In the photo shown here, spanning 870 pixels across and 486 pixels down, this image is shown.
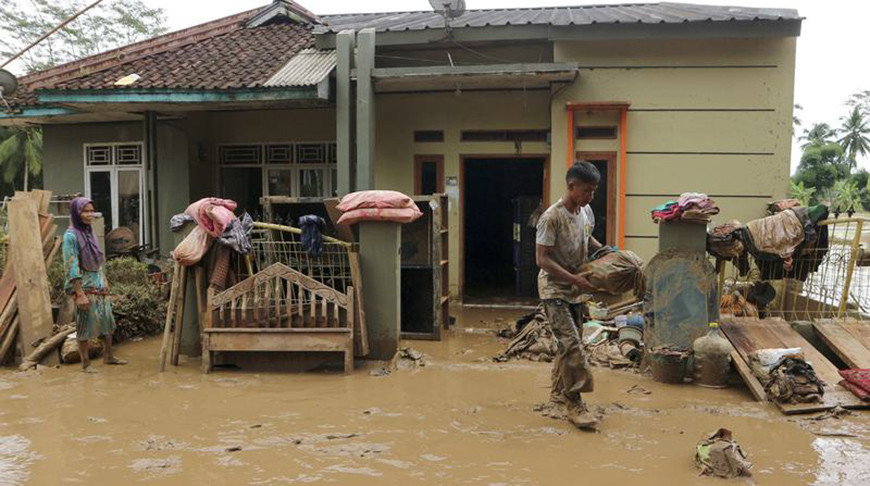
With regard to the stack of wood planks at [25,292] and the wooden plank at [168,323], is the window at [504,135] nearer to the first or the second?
the wooden plank at [168,323]

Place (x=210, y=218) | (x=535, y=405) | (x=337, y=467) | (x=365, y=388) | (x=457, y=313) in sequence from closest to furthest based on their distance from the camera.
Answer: (x=337, y=467)
(x=535, y=405)
(x=365, y=388)
(x=210, y=218)
(x=457, y=313)

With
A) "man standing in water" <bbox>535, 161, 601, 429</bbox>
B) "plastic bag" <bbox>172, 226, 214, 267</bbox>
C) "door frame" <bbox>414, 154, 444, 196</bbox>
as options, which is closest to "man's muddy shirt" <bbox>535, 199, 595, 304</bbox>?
"man standing in water" <bbox>535, 161, 601, 429</bbox>

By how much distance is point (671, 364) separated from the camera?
6.12 meters

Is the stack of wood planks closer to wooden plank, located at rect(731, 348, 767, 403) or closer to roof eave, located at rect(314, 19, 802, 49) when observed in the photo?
roof eave, located at rect(314, 19, 802, 49)

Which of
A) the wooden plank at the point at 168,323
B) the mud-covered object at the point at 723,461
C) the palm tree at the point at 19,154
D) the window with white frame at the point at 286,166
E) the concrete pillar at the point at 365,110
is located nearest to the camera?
the mud-covered object at the point at 723,461

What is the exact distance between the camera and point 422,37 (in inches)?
404

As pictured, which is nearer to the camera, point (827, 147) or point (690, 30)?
point (690, 30)

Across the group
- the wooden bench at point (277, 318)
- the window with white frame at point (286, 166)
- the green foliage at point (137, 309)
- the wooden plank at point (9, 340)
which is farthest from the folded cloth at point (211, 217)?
the window with white frame at point (286, 166)

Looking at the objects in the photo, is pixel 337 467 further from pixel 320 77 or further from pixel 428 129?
pixel 428 129

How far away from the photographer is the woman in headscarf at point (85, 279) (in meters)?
6.63

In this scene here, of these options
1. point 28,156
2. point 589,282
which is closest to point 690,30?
point 589,282

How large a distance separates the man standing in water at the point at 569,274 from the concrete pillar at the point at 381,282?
2.17 m

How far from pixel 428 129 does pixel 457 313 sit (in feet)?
10.4

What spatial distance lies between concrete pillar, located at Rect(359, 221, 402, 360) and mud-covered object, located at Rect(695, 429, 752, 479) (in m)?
3.51
